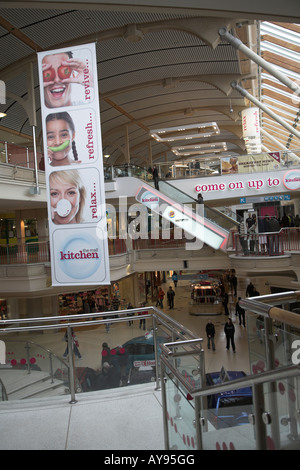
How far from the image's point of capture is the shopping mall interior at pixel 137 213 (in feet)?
12.8

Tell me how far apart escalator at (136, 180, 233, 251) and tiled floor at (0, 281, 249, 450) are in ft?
43.6

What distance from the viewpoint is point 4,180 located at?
12.4 meters

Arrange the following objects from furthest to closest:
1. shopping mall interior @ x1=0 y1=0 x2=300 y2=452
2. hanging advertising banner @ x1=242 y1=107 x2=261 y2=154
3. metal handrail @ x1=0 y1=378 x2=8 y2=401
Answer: hanging advertising banner @ x1=242 y1=107 x2=261 y2=154 < metal handrail @ x1=0 y1=378 x2=8 y2=401 < shopping mall interior @ x1=0 y1=0 x2=300 y2=452

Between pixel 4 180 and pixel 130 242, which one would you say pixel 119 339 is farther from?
pixel 130 242

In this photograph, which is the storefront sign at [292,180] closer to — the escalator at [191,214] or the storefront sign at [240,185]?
the storefront sign at [240,185]

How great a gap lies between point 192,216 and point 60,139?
39.7ft

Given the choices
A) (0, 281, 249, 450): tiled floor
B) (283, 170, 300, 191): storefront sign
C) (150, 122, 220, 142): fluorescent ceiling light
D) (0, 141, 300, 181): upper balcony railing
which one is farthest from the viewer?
(150, 122, 220, 142): fluorescent ceiling light

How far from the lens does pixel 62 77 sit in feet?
22.9

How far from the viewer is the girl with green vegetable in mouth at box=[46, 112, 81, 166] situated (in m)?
6.94

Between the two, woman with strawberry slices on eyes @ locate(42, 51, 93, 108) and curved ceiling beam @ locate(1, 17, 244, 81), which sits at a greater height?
curved ceiling beam @ locate(1, 17, 244, 81)

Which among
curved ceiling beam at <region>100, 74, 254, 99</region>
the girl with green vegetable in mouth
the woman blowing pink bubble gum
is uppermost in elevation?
curved ceiling beam at <region>100, 74, 254, 99</region>

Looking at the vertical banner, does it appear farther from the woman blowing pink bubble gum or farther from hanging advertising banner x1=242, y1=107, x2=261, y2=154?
hanging advertising banner x1=242, y1=107, x2=261, y2=154

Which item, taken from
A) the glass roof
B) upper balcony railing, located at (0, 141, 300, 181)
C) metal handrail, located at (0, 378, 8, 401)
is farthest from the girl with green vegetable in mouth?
upper balcony railing, located at (0, 141, 300, 181)
